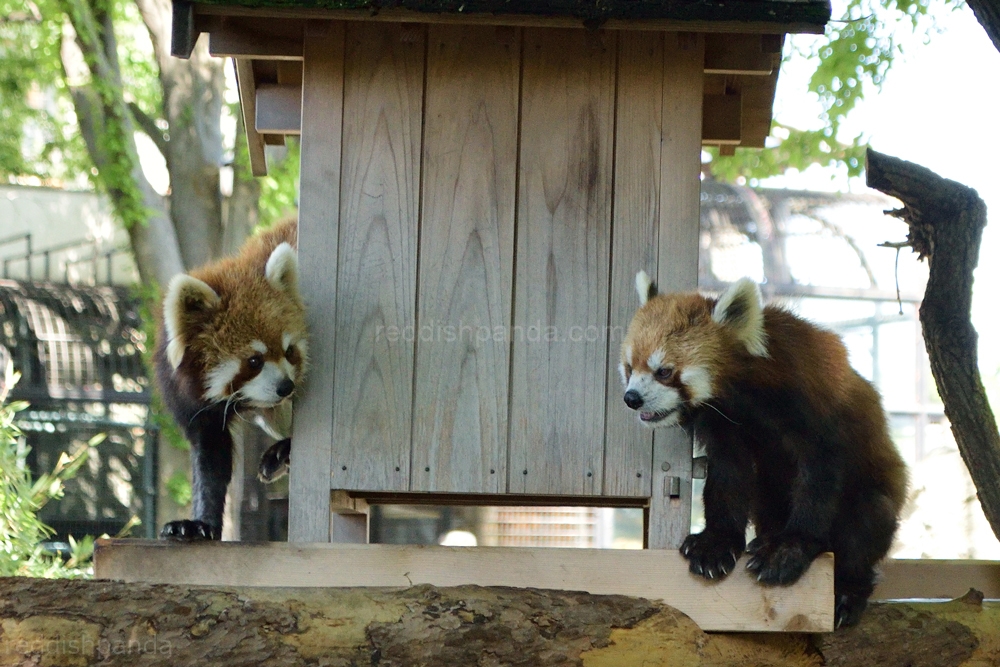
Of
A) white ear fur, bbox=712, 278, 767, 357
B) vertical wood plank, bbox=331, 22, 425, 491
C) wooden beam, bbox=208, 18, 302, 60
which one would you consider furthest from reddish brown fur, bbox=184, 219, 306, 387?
white ear fur, bbox=712, 278, 767, 357

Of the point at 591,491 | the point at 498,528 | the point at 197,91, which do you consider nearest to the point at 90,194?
the point at 197,91

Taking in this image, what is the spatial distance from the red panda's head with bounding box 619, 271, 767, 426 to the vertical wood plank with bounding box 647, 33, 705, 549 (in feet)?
0.29

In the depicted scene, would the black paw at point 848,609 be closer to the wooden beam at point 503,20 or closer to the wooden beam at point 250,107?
the wooden beam at point 503,20

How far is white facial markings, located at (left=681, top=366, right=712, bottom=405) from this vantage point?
353 centimetres

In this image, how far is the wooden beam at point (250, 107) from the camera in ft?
13.5

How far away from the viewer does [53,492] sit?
663cm

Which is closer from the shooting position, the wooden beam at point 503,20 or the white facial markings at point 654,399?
→ the wooden beam at point 503,20

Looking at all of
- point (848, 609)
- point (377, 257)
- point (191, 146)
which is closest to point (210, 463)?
point (377, 257)

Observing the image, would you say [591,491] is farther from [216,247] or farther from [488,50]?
[216,247]

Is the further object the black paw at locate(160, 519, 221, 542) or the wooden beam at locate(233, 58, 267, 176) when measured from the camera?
the wooden beam at locate(233, 58, 267, 176)

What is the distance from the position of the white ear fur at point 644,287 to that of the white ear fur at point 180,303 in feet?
4.79

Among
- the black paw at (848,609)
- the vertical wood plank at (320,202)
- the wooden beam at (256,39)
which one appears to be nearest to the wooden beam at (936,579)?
the black paw at (848,609)

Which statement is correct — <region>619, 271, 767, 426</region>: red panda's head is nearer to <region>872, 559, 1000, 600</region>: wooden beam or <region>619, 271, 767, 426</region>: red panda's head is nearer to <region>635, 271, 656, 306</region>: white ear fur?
<region>635, 271, 656, 306</region>: white ear fur

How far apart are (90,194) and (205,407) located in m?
11.5
